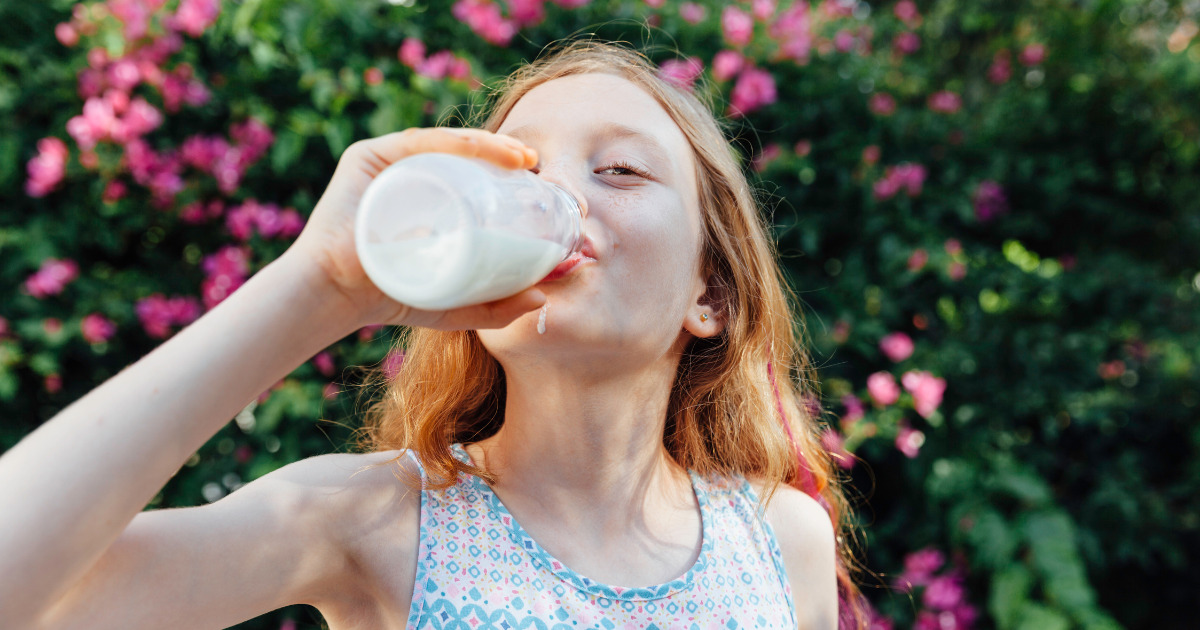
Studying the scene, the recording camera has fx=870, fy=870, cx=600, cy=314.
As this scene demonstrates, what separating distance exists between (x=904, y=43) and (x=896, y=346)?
185 cm

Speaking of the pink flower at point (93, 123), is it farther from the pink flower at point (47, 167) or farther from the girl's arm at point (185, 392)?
the girl's arm at point (185, 392)

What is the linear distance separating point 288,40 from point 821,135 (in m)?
1.95

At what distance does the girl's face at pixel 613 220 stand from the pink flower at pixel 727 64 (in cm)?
155

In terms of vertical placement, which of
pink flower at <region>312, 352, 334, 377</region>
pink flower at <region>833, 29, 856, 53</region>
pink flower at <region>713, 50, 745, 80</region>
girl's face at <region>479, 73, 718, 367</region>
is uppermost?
girl's face at <region>479, 73, 718, 367</region>

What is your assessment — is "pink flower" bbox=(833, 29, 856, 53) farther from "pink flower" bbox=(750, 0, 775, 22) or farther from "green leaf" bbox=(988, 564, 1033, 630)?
"green leaf" bbox=(988, 564, 1033, 630)

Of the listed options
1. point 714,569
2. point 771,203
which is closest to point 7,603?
point 714,569

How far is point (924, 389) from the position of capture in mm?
2877

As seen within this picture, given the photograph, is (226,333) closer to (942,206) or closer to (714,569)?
(714,569)

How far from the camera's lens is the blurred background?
278cm

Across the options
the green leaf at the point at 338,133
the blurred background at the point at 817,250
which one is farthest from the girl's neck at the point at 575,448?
the green leaf at the point at 338,133

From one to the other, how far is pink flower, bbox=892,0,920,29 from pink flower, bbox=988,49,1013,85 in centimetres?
44

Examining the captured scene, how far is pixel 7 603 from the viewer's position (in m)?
0.87

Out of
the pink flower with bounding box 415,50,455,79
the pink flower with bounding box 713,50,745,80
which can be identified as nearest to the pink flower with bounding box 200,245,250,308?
the pink flower with bounding box 415,50,455,79

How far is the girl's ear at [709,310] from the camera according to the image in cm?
165
